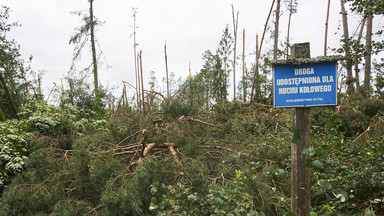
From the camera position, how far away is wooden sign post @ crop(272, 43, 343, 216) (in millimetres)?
2322

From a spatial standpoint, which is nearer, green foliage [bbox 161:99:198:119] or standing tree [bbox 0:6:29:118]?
green foliage [bbox 161:99:198:119]

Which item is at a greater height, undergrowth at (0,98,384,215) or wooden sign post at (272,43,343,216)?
wooden sign post at (272,43,343,216)

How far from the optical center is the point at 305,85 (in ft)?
7.76

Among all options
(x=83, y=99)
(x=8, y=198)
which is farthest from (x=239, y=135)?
(x=83, y=99)

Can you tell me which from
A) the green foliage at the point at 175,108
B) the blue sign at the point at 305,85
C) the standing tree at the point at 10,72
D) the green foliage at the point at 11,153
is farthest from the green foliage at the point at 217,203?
the standing tree at the point at 10,72

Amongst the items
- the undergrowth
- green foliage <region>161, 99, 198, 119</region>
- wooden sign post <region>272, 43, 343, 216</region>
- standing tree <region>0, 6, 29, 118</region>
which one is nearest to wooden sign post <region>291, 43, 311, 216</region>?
wooden sign post <region>272, 43, 343, 216</region>

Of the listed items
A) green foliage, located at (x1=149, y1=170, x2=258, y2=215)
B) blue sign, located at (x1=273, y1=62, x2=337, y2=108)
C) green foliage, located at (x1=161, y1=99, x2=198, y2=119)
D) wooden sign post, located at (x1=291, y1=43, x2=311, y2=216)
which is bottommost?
green foliage, located at (x1=149, y1=170, x2=258, y2=215)

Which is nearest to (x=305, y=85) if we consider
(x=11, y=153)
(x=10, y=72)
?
(x=11, y=153)

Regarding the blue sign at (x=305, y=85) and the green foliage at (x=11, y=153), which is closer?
the blue sign at (x=305, y=85)

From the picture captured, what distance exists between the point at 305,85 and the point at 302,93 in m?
0.07

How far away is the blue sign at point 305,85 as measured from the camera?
2311 mm

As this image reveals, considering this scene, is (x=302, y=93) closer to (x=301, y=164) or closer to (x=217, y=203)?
(x=301, y=164)

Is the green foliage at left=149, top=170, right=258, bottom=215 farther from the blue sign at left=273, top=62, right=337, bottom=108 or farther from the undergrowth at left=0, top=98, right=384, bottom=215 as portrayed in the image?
the blue sign at left=273, top=62, right=337, bottom=108

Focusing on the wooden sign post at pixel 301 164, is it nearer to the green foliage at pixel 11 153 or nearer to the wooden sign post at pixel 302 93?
the wooden sign post at pixel 302 93
